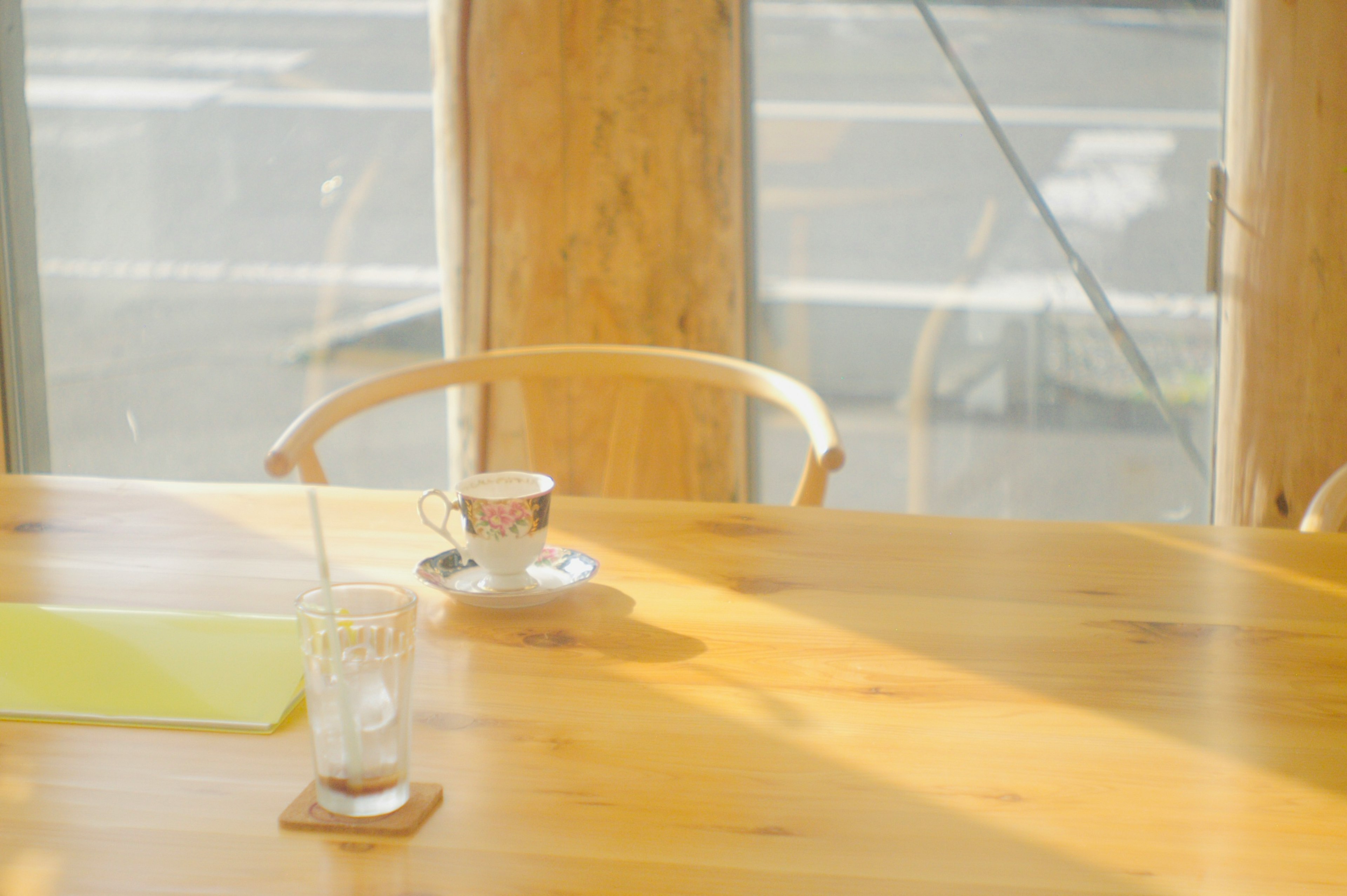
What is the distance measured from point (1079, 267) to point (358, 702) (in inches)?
71.1

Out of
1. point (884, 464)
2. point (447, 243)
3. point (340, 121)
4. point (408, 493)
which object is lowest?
point (884, 464)

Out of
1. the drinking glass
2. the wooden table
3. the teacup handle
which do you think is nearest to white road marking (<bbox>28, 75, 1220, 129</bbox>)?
the wooden table

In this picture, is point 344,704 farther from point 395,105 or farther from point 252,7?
point 252,7

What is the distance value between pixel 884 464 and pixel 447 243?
2.86 ft

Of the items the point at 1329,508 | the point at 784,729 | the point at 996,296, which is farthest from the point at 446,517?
the point at 996,296

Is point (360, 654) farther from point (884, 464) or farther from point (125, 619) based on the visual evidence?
point (884, 464)

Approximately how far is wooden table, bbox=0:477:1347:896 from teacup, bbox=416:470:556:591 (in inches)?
1.6

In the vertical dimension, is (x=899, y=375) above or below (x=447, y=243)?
below

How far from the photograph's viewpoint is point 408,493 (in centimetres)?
124

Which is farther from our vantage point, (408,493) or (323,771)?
(408,493)

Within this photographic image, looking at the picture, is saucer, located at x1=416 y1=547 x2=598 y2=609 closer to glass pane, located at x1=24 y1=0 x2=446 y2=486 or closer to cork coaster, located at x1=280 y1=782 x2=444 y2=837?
cork coaster, located at x1=280 y1=782 x2=444 y2=837

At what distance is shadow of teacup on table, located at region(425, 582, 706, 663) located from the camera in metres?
0.87

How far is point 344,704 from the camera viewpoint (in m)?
0.63

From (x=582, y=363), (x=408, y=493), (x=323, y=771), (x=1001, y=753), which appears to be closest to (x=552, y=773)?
(x=323, y=771)
